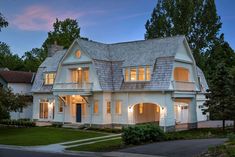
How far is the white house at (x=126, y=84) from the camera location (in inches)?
1324

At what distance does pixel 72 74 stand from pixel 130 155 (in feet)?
71.5

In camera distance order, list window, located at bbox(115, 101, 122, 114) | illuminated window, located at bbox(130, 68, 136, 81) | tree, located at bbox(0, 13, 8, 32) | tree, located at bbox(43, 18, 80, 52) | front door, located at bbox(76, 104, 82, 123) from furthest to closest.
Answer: tree, located at bbox(43, 18, 80, 52), front door, located at bbox(76, 104, 82, 123), window, located at bbox(115, 101, 122, 114), illuminated window, located at bbox(130, 68, 136, 81), tree, located at bbox(0, 13, 8, 32)

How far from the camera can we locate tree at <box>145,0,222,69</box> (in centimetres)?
5572

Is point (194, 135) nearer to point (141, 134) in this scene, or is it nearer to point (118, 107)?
point (141, 134)

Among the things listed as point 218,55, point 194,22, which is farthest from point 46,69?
point 218,55

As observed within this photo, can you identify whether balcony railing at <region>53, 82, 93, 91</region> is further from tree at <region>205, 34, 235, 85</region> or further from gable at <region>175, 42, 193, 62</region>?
tree at <region>205, 34, 235, 85</region>

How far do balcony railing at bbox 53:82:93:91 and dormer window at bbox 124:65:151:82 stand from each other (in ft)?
12.6

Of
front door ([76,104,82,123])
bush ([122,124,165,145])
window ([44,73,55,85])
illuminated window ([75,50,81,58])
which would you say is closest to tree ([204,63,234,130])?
bush ([122,124,165,145])

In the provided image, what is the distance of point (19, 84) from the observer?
47.4 m

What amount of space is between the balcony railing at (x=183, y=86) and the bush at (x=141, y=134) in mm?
10451

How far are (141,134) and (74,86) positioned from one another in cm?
1592

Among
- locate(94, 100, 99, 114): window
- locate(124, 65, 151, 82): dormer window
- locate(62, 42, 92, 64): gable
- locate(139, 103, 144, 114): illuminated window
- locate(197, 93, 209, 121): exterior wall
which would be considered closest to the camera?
locate(124, 65, 151, 82): dormer window

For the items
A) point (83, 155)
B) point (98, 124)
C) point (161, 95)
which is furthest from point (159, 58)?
point (83, 155)

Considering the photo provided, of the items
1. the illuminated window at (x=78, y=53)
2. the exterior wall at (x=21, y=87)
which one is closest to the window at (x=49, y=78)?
the exterior wall at (x=21, y=87)
